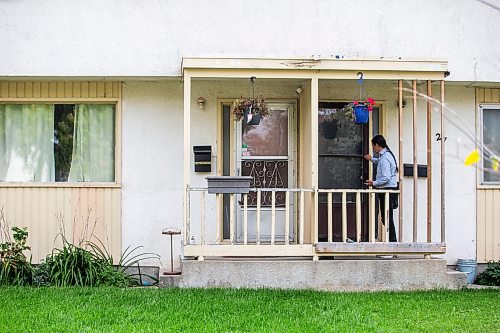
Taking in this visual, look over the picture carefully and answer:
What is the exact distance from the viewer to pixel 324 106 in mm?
11398

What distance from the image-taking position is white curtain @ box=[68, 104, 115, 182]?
1118cm

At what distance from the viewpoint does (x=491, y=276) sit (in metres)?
10.7

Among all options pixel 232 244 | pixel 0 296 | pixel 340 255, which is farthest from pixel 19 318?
pixel 340 255

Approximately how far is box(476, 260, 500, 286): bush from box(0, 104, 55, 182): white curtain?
6775mm

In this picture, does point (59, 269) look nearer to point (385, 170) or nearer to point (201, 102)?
point (201, 102)

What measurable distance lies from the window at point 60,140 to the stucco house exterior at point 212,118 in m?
0.02

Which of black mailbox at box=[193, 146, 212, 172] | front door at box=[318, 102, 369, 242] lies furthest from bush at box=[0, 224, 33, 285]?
front door at box=[318, 102, 369, 242]

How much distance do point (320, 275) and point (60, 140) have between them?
4622 mm

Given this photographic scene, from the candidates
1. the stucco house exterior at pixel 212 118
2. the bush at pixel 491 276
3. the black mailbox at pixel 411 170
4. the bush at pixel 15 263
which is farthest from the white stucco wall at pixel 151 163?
the bush at pixel 491 276

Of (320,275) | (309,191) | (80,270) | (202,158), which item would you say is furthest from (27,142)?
(320,275)

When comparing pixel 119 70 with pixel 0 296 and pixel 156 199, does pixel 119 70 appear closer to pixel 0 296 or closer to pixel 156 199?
pixel 156 199

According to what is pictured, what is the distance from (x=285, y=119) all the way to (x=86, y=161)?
3202 mm

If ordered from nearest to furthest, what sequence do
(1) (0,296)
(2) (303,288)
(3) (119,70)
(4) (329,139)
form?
(1) (0,296), (2) (303,288), (3) (119,70), (4) (329,139)

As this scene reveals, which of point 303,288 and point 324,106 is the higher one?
point 324,106
